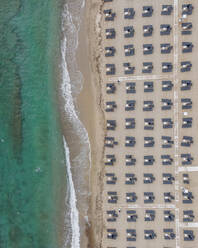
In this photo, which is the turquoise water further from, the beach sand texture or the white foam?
the beach sand texture

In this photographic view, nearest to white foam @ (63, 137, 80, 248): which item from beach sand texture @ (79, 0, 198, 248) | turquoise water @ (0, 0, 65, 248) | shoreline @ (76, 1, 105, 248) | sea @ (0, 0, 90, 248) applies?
sea @ (0, 0, 90, 248)

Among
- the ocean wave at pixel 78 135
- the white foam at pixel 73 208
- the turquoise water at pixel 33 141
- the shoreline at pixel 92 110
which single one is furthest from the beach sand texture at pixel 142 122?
the turquoise water at pixel 33 141

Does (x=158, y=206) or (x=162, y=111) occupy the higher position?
(x=162, y=111)

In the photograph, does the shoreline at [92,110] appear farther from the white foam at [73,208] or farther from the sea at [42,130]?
the white foam at [73,208]

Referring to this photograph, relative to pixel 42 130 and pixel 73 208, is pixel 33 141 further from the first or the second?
pixel 73 208

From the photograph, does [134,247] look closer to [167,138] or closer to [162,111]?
[167,138]

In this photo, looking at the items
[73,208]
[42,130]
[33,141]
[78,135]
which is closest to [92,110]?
[78,135]

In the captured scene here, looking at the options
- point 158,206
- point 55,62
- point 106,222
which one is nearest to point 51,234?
point 106,222
